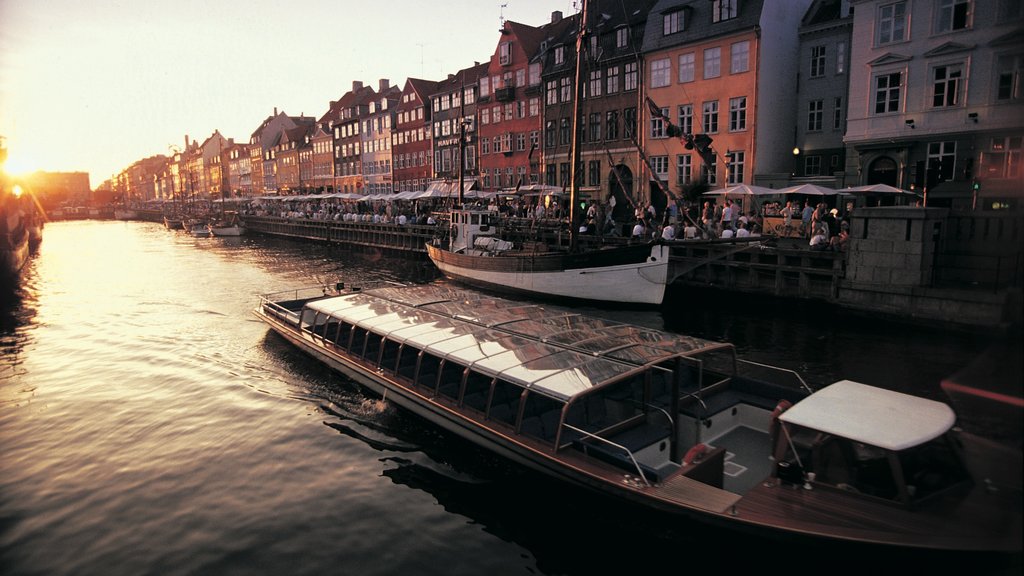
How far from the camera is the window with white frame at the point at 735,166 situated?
39.7m

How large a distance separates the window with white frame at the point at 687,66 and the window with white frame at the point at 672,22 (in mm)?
1961

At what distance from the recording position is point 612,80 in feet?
155

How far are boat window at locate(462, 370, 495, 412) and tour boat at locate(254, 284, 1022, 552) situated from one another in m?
0.03

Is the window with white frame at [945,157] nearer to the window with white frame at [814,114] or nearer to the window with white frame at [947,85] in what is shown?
the window with white frame at [947,85]

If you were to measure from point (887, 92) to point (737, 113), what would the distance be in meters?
9.40

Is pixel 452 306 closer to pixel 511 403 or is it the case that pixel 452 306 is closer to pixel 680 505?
pixel 511 403

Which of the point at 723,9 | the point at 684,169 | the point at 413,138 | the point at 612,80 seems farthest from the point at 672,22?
the point at 413,138

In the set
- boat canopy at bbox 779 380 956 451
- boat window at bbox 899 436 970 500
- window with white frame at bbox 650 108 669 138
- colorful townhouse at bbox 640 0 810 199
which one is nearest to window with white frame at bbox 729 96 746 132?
colorful townhouse at bbox 640 0 810 199

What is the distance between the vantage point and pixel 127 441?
43.8 feet

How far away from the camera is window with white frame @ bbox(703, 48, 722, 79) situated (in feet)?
132

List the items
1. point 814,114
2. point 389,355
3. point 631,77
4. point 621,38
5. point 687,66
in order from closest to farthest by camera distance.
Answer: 1. point 389,355
2. point 814,114
3. point 687,66
4. point 631,77
5. point 621,38

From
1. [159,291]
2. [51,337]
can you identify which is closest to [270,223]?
[159,291]

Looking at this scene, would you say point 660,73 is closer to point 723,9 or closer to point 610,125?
point 610,125

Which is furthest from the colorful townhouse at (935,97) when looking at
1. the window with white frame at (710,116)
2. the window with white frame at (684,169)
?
the window with white frame at (684,169)
